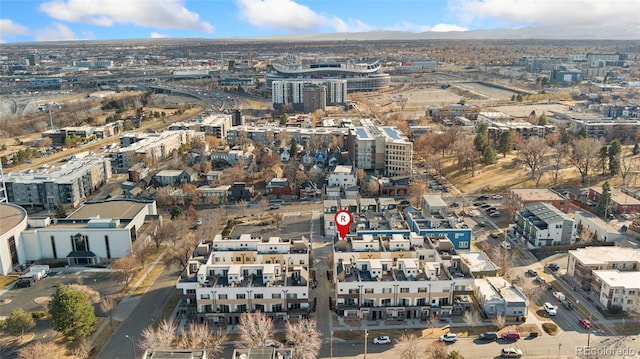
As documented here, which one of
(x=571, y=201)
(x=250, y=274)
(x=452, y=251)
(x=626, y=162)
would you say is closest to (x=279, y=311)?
(x=250, y=274)

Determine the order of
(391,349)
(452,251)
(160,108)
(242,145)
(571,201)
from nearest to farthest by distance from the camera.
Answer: (391,349)
(452,251)
(571,201)
(242,145)
(160,108)

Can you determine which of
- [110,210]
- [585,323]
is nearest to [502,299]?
[585,323]

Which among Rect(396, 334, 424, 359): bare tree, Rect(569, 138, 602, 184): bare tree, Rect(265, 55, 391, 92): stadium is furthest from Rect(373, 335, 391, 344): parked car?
Rect(265, 55, 391, 92): stadium

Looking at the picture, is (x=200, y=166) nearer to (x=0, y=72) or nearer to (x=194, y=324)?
(x=194, y=324)

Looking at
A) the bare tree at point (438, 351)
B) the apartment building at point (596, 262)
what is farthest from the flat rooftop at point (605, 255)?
the bare tree at point (438, 351)

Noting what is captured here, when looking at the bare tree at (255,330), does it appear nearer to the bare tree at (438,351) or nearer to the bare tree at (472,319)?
the bare tree at (438,351)

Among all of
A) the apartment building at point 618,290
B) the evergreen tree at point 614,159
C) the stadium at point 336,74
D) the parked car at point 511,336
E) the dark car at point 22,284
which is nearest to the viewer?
the parked car at point 511,336

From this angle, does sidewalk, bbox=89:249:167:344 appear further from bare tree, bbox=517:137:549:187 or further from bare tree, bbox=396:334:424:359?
bare tree, bbox=517:137:549:187
